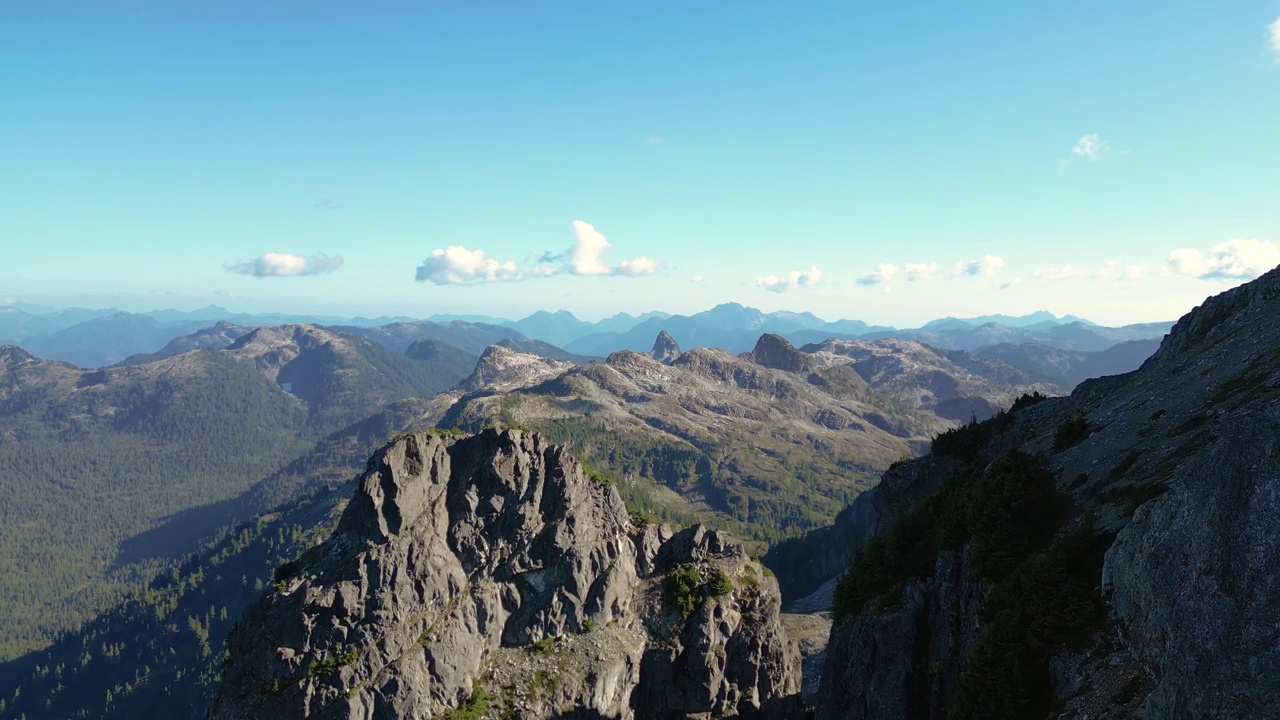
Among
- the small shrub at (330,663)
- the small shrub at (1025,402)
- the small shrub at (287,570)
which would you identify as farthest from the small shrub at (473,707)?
the small shrub at (1025,402)

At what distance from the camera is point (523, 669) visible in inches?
2633

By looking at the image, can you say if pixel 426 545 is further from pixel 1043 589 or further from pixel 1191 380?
pixel 1191 380

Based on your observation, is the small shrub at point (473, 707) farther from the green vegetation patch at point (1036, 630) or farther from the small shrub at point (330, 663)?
the green vegetation patch at point (1036, 630)

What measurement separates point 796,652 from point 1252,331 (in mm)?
56769

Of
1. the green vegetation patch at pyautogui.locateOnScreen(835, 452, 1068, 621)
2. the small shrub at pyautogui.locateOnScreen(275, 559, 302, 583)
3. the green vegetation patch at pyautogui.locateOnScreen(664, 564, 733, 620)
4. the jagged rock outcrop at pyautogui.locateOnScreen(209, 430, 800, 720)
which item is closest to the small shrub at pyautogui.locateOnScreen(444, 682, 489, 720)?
the jagged rock outcrop at pyautogui.locateOnScreen(209, 430, 800, 720)

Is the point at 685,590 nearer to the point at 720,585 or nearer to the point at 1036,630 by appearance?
the point at 720,585

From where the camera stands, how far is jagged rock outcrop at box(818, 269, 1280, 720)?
21.2 m

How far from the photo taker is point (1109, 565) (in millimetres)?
28594

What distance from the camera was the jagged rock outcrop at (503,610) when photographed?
61.0 m

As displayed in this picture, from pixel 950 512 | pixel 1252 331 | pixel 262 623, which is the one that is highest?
pixel 1252 331

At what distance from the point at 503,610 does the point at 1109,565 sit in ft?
196

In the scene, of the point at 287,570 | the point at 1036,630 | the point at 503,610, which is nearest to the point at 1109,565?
the point at 1036,630

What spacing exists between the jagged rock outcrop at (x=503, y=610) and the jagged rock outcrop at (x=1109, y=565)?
20.0 m

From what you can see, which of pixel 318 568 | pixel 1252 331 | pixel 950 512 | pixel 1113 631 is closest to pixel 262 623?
pixel 318 568
